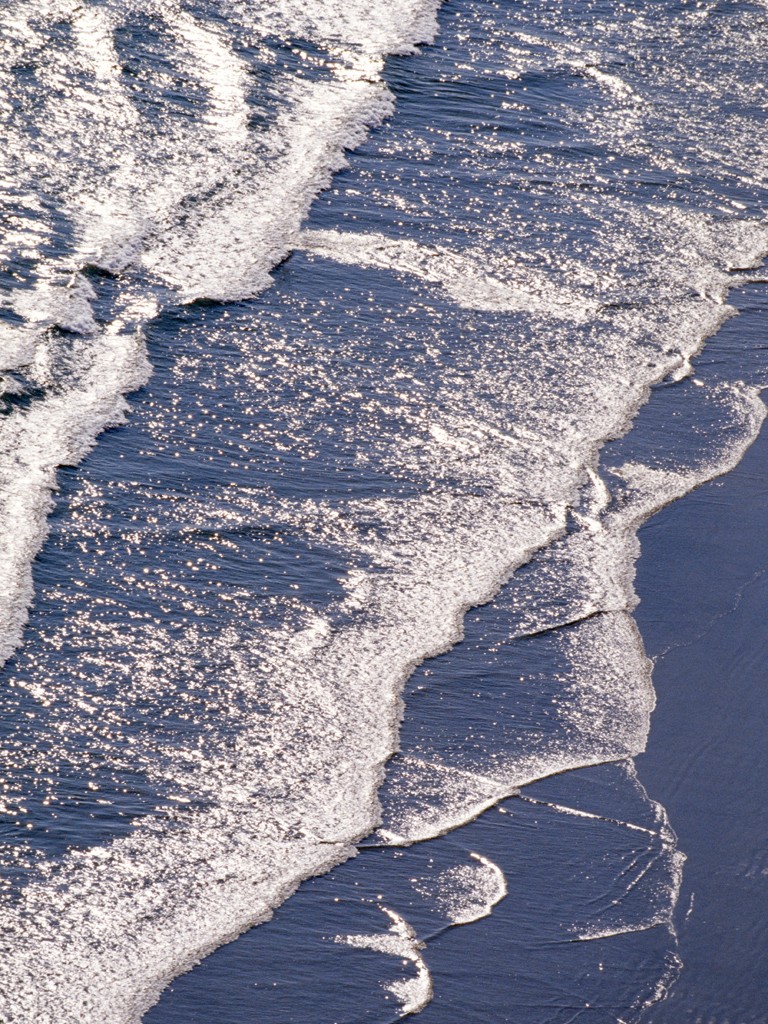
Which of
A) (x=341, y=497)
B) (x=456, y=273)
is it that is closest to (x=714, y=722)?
(x=341, y=497)

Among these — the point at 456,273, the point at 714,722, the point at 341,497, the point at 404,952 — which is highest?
the point at 456,273

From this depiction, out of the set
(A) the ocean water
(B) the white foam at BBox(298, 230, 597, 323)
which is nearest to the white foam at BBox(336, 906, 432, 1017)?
(A) the ocean water

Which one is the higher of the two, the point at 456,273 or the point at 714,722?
the point at 456,273

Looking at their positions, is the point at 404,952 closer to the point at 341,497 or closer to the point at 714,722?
the point at 714,722

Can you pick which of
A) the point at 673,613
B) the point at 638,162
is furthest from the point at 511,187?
the point at 673,613

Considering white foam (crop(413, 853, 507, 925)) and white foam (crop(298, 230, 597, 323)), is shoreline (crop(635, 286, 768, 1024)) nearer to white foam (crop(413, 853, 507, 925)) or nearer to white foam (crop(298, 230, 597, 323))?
white foam (crop(413, 853, 507, 925))

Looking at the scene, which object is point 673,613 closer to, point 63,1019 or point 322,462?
point 322,462

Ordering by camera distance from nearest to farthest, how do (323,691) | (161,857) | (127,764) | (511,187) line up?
(161,857)
(127,764)
(323,691)
(511,187)

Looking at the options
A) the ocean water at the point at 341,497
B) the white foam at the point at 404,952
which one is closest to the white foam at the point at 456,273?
the ocean water at the point at 341,497
